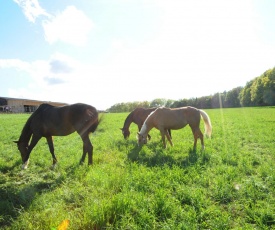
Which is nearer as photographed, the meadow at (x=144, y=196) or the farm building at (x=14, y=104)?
the meadow at (x=144, y=196)

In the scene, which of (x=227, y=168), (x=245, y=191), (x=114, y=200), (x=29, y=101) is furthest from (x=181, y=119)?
(x=29, y=101)

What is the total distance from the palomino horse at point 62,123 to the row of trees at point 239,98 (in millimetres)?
70855

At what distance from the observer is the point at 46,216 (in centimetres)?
383

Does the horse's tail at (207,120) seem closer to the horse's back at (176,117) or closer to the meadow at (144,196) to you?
the horse's back at (176,117)

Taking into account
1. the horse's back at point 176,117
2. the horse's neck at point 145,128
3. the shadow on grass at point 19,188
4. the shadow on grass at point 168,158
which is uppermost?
the horse's back at point 176,117

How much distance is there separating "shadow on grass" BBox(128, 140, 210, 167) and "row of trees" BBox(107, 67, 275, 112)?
68442 mm

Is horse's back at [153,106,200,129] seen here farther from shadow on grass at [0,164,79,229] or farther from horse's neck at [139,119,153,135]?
shadow on grass at [0,164,79,229]

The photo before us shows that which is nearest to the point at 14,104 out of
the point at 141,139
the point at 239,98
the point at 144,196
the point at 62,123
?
the point at 141,139

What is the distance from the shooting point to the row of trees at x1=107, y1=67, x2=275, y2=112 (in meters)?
66.7

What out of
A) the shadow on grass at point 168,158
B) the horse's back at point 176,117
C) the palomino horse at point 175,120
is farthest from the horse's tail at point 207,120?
the shadow on grass at point 168,158

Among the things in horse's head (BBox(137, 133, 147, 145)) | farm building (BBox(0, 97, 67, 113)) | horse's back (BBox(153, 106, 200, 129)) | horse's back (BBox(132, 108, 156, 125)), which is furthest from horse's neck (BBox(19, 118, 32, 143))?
farm building (BBox(0, 97, 67, 113))

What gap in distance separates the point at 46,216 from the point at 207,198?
3.21m

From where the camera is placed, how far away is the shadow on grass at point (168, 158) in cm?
704

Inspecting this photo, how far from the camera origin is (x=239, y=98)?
97.8 meters
